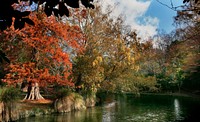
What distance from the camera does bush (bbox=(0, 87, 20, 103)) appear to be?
1563 centimetres

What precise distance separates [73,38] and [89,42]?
14.1ft

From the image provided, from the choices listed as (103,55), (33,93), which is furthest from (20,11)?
(103,55)

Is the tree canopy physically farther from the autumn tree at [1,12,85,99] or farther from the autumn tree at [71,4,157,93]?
the autumn tree at [71,4,157,93]

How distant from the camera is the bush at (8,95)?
1563cm

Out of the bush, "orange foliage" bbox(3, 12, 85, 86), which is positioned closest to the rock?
"orange foliage" bbox(3, 12, 85, 86)

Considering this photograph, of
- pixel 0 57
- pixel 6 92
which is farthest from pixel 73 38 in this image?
pixel 0 57

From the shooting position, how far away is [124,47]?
26.6m

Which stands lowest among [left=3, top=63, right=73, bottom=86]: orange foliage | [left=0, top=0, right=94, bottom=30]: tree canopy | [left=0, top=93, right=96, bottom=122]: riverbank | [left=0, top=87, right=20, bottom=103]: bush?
[left=0, top=93, right=96, bottom=122]: riverbank

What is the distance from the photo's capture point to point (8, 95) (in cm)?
1591

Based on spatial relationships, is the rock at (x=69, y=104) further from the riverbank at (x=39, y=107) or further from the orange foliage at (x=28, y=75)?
the orange foliage at (x=28, y=75)

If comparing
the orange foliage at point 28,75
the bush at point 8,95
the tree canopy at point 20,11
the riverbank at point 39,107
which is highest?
the orange foliage at point 28,75

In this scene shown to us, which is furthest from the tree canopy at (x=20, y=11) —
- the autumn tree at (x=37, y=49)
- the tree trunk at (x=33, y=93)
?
the tree trunk at (x=33, y=93)

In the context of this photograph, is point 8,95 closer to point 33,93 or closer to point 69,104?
point 69,104

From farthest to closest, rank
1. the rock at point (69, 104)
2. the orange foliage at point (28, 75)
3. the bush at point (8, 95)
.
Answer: the rock at point (69, 104), the orange foliage at point (28, 75), the bush at point (8, 95)
